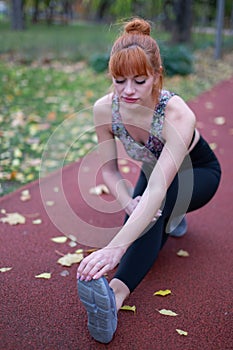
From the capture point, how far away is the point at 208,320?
1.95 meters

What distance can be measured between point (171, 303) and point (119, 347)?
0.38m

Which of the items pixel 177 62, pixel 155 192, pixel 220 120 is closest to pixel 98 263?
pixel 155 192

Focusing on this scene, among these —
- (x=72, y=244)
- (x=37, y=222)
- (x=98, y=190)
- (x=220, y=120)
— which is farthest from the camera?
(x=220, y=120)

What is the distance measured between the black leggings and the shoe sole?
9.9 inches

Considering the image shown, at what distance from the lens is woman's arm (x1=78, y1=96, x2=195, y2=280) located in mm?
1729

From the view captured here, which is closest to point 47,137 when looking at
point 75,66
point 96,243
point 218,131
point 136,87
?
point 218,131

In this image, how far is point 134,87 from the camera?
1938 mm

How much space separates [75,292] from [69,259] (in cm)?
32

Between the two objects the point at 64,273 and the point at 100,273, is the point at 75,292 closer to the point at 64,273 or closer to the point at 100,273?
the point at 64,273

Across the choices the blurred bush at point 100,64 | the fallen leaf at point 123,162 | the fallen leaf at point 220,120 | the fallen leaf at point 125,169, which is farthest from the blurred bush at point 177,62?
the fallen leaf at point 125,169

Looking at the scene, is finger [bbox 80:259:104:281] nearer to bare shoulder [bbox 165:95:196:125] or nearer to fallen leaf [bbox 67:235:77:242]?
bare shoulder [bbox 165:95:196:125]

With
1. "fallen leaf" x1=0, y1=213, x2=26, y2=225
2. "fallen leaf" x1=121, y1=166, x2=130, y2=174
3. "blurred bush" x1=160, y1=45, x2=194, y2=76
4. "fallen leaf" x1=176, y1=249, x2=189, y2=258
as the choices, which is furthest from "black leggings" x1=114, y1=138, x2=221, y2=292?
"blurred bush" x1=160, y1=45, x2=194, y2=76

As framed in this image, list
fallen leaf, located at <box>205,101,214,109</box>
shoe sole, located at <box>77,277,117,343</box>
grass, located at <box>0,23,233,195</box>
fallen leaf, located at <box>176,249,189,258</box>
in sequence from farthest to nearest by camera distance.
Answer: fallen leaf, located at <box>205,101,214,109</box>
grass, located at <box>0,23,233,195</box>
fallen leaf, located at <box>176,249,189,258</box>
shoe sole, located at <box>77,277,117,343</box>

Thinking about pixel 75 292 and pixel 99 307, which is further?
pixel 75 292
